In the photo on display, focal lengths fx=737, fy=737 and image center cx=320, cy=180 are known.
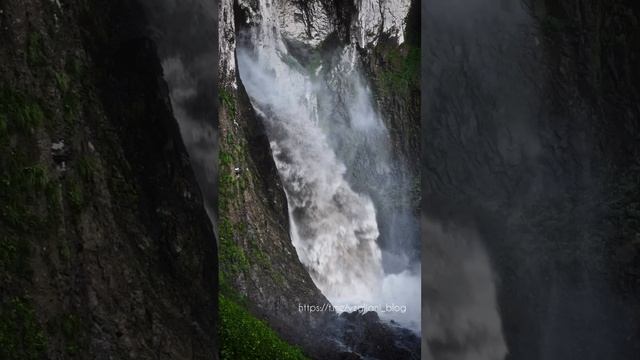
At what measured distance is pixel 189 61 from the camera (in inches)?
160

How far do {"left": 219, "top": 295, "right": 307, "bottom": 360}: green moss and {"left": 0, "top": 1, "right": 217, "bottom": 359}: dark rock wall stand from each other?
0.08m

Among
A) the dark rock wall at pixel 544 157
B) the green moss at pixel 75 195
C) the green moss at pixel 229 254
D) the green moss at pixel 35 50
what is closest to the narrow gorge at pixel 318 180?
the green moss at pixel 229 254

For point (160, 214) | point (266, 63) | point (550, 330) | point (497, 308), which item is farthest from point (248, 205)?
point (550, 330)

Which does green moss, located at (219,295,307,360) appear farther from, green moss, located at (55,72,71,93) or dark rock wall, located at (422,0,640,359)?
green moss, located at (55,72,71,93)

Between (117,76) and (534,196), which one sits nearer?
(117,76)

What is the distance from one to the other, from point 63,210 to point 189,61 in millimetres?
1044

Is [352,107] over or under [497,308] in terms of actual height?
over

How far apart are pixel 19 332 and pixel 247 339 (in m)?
1.16

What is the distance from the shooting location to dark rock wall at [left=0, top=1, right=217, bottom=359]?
3705 millimetres

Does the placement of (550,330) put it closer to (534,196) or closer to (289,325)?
(534,196)

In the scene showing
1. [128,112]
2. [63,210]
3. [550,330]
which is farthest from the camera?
[550,330]

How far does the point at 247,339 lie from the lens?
4.03m

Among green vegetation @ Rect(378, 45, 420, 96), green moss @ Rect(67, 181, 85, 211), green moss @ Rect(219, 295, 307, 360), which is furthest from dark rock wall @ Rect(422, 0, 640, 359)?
green moss @ Rect(67, 181, 85, 211)

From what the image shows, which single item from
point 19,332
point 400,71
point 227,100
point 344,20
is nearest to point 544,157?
point 400,71
